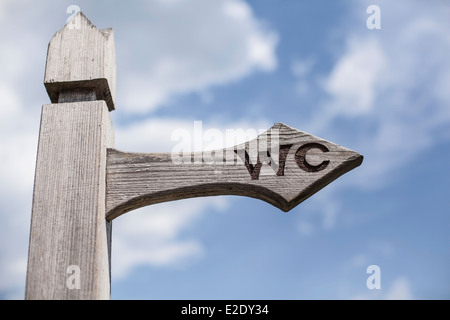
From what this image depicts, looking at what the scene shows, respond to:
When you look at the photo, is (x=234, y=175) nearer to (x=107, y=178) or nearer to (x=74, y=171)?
(x=107, y=178)

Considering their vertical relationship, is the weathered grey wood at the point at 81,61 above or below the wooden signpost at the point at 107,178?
above

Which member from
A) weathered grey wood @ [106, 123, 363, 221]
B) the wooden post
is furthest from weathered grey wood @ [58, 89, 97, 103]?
weathered grey wood @ [106, 123, 363, 221]

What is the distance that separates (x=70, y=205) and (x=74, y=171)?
12 cm

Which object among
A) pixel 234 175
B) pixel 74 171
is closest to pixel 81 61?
pixel 74 171

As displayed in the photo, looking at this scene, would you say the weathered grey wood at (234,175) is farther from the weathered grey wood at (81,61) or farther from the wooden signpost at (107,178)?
the weathered grey wood at (81,61)

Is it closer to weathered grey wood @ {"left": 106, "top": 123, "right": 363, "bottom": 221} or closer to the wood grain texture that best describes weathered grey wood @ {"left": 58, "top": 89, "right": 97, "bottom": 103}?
the wood grain texture

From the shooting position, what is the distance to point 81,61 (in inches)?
75.6

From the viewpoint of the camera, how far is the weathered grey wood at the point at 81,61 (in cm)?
190

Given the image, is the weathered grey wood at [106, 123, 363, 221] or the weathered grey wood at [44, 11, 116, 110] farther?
the weathered grey wood at [44, 11, 116, 110]

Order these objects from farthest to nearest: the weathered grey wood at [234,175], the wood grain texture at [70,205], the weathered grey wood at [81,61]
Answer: the weathered grey wood at [81,61] → the weathered grey wood at [234,175] → the wood grain texture at [70,205]

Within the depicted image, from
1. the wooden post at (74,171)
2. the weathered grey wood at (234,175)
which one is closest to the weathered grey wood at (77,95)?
the wooden post at (74,171)

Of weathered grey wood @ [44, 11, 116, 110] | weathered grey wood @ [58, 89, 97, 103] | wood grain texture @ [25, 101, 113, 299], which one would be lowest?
wood grain texture @ [25, 101, 113, 299]

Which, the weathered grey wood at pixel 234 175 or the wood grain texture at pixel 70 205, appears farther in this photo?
the weathered grey wood at pixel 234 175

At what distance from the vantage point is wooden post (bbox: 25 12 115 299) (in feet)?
5.29
